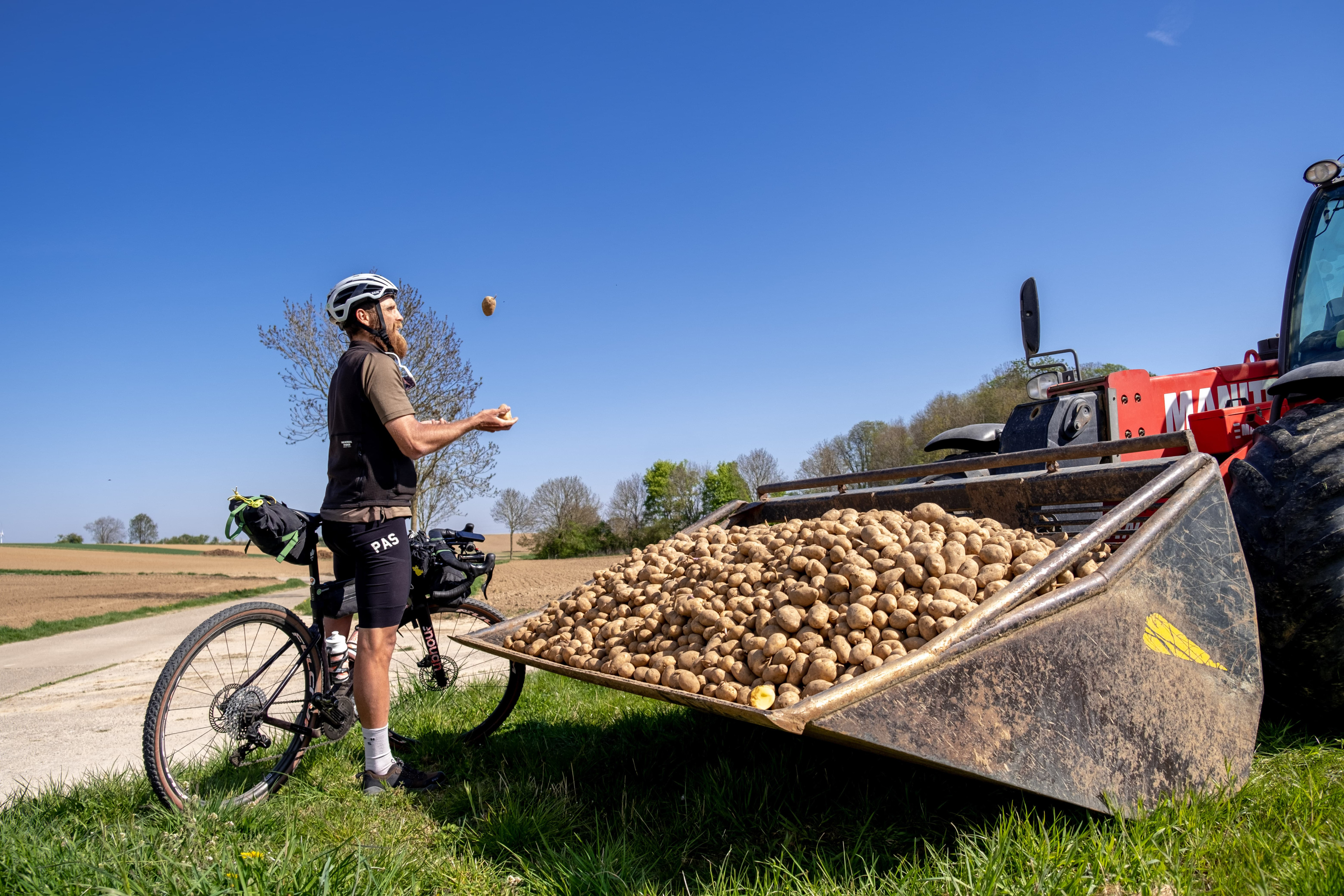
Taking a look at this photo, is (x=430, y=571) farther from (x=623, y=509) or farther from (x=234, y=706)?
(x=623, y=509)

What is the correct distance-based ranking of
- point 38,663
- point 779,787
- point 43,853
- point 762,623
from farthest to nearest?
point 38,663 < point 779,787 < point 762,623 < point 43,853

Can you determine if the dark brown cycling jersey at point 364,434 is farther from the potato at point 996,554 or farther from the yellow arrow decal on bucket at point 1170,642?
the yellow arrow decal on bucket at point 1170,642

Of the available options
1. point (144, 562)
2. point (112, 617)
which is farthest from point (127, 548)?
point (112, 617)

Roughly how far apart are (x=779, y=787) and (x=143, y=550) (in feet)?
160

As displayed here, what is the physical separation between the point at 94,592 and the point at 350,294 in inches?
694

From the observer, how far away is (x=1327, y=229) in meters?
4.26

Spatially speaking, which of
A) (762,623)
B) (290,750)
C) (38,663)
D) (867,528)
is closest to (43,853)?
(290,750)

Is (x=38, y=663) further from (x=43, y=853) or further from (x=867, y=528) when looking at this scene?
(x=867, y=528)

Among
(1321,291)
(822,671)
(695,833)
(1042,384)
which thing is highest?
(1321,291)

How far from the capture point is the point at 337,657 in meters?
3.44

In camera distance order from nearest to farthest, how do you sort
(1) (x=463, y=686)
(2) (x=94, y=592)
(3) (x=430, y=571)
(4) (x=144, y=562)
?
1. (3) (x=430, y=571)
2. (1) (x=463, y=686)
3. (2) (x=94, y=592)
4. (4) (x=144, y=562)

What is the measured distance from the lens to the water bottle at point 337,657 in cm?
343

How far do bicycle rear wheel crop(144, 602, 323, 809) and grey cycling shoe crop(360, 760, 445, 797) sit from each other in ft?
1.23

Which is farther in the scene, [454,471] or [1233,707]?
[454,471]
